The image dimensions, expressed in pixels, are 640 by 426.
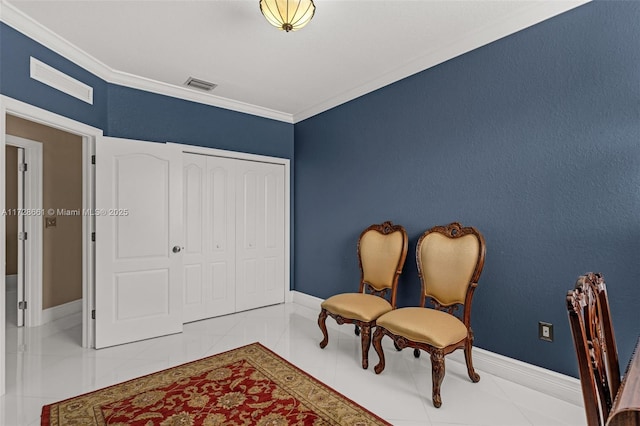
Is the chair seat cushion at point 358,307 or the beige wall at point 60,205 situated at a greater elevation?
the beige wall at point 60,205

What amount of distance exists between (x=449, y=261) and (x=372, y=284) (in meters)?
0.87

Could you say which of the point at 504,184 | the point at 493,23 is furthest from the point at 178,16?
the point at 504,184

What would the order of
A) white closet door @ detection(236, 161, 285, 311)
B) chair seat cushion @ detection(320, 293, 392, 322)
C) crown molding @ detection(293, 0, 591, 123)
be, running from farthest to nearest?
white closet door @ detection(236, 161, 285, 311), chair seat cushion @ detection(320, 293, 392, 322), crown molding @ detection(293, 0, 591, 123)

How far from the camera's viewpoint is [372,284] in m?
3.36

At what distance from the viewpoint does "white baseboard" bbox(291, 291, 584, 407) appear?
7.36 feet

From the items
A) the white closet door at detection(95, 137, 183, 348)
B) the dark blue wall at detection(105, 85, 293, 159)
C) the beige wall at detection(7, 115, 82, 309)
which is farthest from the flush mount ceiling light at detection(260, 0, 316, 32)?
the beige wall at detection(7, 115, 82, 309)

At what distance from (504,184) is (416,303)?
131 centimetres

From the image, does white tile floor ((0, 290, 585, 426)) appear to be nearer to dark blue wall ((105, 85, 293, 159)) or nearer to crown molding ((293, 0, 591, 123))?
dark blue wall ((105, 85, 293, 159))

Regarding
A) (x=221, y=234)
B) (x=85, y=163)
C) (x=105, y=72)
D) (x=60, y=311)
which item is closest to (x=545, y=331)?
(x=221, y=234)

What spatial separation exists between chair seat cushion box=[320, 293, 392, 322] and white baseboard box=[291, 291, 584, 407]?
27.9 inches

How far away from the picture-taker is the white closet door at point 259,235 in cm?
443

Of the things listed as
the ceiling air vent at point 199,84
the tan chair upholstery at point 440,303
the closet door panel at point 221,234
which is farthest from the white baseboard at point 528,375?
the ceiling air vent at point 199,84

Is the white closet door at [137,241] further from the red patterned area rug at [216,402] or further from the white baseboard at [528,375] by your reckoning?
the white baseboard at [528,375]

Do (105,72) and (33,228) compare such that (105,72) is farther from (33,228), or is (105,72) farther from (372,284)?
(372,284)
